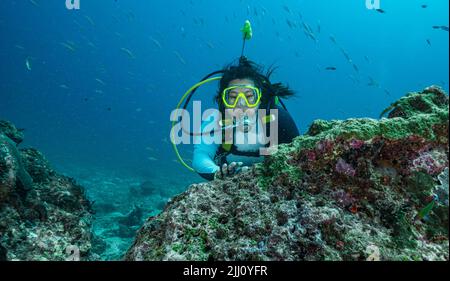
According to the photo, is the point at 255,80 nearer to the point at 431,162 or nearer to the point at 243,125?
the point at 243,125

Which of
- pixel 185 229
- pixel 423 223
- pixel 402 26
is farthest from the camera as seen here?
pixel 402 26

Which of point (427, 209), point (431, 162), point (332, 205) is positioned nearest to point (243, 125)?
point (332, 205)

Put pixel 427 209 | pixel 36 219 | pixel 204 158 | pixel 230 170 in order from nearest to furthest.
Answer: pixel 427 209 < pixel 230 170 < pixel 36 219 < pixel 204 158

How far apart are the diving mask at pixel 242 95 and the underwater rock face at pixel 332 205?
8.94 feet

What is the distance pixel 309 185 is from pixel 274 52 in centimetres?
14106

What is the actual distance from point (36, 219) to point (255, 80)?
445 cm

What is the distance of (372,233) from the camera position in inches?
87.4

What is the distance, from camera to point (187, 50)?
157750mm

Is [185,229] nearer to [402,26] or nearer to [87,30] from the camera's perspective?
[87,30]

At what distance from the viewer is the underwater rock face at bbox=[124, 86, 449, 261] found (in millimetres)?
2121

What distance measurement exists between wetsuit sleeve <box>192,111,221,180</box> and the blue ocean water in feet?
333

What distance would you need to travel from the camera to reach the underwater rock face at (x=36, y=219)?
328 cm

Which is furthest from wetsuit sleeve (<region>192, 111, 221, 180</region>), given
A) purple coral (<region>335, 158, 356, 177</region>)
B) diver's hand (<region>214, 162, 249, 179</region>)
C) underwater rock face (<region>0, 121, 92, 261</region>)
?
purple coral (<region>335, 158, 356, 177</region>)
